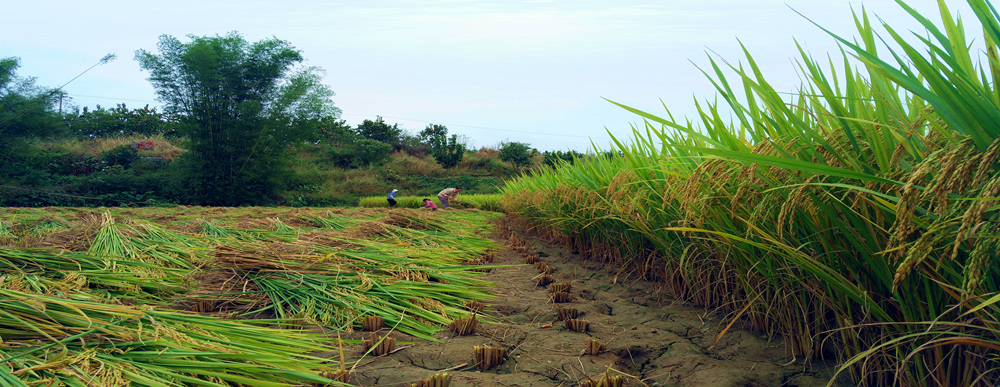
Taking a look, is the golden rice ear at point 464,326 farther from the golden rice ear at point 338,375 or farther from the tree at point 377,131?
the tree at point 377,131

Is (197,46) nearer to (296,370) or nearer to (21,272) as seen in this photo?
(21,272)

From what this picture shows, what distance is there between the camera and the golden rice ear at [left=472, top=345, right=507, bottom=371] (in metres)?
1.59

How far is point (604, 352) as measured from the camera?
177cm

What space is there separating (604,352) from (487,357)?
18.5 inches

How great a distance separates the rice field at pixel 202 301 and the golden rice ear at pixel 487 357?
1.15 feet

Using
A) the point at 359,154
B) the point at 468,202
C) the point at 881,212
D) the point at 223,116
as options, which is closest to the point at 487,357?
the point at 881,212

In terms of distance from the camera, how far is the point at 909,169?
3.21 feet

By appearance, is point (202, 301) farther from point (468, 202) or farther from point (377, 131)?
point (377, 131)

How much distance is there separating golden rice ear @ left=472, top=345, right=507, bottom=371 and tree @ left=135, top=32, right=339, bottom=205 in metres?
14.4

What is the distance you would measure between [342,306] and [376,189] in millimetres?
17275

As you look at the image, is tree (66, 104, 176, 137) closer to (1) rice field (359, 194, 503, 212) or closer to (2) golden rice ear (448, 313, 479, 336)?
(1) rice field (359, 194, 503, 212)

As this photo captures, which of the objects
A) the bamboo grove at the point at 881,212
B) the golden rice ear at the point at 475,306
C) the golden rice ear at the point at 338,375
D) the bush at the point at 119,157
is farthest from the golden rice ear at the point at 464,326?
the bush at the point at 119,157

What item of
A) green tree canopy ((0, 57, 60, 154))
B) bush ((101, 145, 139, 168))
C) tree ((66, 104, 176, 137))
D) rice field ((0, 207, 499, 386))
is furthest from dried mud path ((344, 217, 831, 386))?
tree ((66, 104, 176, 137))

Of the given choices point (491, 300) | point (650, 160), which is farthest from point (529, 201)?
point (491, 300)
